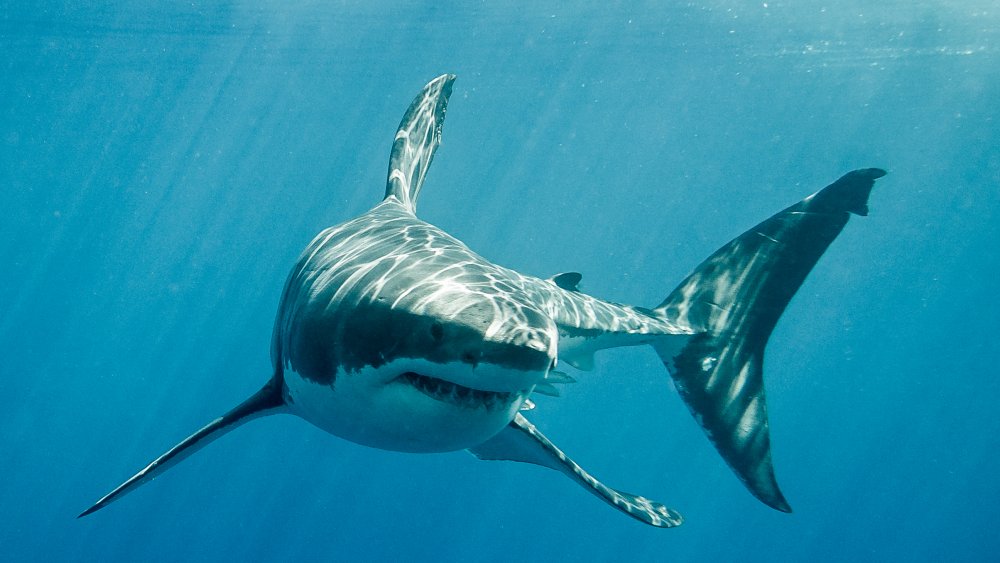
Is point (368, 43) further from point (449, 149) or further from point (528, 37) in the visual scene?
point (449, 149)

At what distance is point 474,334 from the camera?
216cm

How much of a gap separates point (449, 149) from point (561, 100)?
10.7 metres

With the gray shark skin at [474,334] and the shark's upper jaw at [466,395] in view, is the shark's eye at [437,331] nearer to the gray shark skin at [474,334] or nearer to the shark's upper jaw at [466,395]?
the gray shark skin at [474,334]

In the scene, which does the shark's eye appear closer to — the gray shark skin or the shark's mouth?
the gray shark skin

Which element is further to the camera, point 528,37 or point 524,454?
point 528,37

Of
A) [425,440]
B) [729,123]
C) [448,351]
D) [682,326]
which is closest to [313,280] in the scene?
[425,440]

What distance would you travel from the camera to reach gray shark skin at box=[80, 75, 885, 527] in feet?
7.67

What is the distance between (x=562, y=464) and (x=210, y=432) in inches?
91.7

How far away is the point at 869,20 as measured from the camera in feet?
76.2

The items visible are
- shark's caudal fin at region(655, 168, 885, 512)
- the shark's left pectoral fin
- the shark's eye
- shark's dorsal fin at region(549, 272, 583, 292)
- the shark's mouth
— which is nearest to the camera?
the shark's eye

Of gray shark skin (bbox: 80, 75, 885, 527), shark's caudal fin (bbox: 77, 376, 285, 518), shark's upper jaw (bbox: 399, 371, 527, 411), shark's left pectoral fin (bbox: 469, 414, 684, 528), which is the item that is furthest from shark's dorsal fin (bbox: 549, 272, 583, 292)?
shark's upper jaw (bbox: 399, 371, 527, 411)

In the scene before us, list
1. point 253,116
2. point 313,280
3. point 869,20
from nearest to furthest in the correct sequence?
point 313,280 < point 869,20 < point 253,116

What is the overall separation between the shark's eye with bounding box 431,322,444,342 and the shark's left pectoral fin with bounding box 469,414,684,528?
6.00 feet

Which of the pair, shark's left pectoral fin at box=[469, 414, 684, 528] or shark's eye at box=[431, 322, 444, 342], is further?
shark's left pectoral fin at box=[469, 414, 684, 528]
